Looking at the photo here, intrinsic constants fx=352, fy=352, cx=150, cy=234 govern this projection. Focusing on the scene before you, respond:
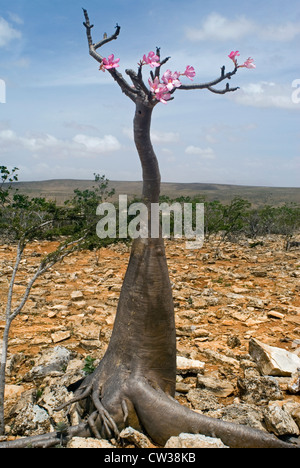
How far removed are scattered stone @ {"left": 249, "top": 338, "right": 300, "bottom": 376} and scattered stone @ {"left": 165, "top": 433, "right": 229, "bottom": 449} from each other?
78.2 inches

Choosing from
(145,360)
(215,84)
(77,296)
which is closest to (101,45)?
(215,84)

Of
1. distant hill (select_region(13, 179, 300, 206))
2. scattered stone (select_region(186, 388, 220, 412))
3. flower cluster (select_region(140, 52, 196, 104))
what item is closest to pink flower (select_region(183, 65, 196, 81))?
flower cluster (select_region(140, 52, 196, 104))

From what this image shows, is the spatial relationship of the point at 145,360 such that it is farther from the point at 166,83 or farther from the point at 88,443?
the point at 166,83

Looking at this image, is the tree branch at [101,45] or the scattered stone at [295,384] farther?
the scattered stone at [295,384]

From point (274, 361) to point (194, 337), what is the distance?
6.14 feet

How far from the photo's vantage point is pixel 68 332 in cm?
632

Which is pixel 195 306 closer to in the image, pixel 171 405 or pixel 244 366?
pixel 244 366

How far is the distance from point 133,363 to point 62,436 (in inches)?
33.9

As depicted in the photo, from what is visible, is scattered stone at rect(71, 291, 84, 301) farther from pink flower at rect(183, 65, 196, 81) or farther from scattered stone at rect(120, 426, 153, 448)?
pink flower at rect(183, 65, 196, 81)

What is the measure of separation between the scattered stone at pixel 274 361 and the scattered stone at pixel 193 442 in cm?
199

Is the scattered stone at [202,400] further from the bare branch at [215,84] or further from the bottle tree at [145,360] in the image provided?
the bare branch at [215,84]

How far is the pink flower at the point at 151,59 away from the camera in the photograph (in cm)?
235
